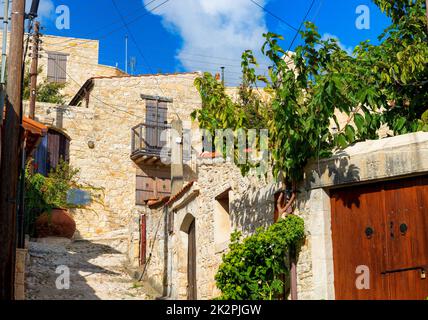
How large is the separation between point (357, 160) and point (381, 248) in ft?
4.05

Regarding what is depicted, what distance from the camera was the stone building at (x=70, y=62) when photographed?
33.4 meters

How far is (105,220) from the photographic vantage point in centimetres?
2603

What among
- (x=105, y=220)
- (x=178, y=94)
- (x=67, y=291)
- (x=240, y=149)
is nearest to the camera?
(x=240, y=149)

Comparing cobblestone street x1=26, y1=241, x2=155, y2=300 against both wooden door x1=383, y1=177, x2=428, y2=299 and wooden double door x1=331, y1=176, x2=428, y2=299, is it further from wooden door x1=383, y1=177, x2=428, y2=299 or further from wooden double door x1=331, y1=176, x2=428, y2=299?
wooden door x1=383, y1=177, x2=428, y2=299

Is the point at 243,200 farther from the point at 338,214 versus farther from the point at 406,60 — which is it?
the point at 406,60

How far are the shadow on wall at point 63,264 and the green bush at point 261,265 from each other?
562 cm

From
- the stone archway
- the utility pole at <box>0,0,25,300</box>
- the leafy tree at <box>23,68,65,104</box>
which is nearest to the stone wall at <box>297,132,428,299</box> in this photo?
the utility pole at <box>0,0,25,300</box>

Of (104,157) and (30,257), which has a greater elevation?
(104,157)

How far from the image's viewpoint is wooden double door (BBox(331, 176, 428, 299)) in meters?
9.20

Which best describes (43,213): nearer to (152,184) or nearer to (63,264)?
(63,264)

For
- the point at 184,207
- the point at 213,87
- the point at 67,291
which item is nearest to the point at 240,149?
the point at 213,87

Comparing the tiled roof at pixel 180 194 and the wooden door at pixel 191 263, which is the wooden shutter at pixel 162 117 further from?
Answer: the wooden door at pixel 191 263

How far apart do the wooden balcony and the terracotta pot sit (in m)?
6.10

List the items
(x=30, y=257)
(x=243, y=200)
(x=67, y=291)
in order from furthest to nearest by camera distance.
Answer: (x=30, y=257)
(x=67, y=291)
(x=243, y=200)
